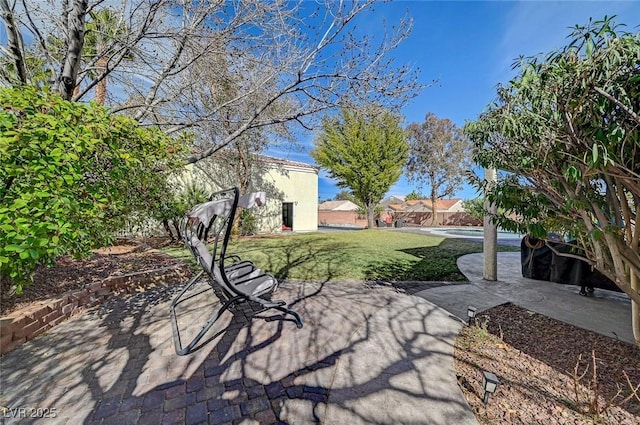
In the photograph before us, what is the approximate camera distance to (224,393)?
2.23 meters

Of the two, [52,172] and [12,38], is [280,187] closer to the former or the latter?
[12,38]

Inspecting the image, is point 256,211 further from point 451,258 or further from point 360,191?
point 451,258

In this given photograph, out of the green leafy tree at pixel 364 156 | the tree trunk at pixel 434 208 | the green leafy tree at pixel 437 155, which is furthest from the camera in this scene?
the tree trunk at pixel 434 208

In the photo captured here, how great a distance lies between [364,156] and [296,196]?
253 inches

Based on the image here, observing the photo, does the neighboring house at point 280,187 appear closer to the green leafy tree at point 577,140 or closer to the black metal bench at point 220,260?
the black metal bench at point 220,260

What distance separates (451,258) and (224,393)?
8071 millimetres

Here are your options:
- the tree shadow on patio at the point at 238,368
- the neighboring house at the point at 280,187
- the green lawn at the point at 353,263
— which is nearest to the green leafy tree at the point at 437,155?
the neighboring house at the point at 280,187

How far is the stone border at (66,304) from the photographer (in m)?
2.84

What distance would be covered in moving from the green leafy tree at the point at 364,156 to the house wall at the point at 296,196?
2.85m

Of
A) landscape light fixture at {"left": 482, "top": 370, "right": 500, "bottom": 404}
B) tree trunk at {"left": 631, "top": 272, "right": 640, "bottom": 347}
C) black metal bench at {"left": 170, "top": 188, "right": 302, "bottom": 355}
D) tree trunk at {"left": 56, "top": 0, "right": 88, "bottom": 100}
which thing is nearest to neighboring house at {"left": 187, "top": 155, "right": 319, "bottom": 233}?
tree trunk at {"left": 56, "top": 0, "right": 88, "bottom": 100}

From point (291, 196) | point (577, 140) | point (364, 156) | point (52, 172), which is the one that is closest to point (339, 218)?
point (364, 156)

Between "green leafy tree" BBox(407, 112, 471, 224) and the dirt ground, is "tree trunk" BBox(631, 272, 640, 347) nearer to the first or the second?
the dirt ground

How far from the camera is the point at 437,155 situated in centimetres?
2927

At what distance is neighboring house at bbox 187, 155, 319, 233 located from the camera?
14.2 metres
